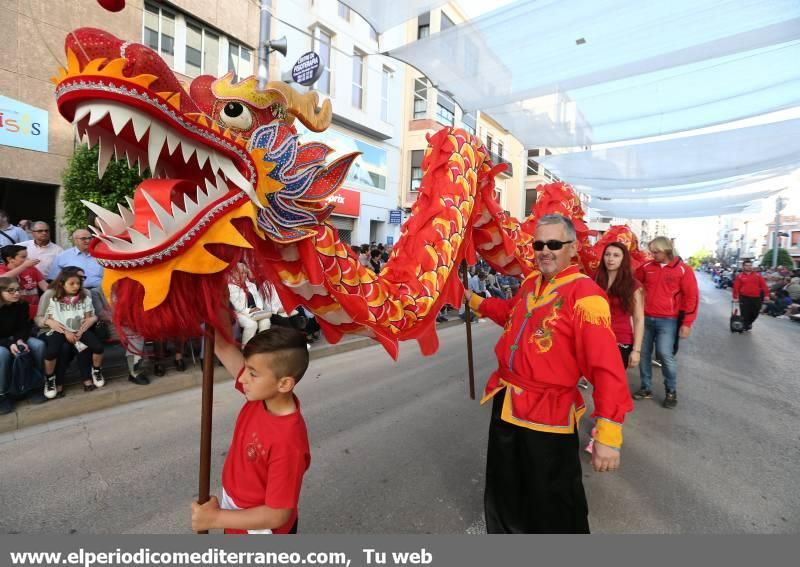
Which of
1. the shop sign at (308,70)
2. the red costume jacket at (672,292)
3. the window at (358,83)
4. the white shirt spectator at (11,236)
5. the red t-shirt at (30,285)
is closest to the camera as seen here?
the red t-shirt at (30,285)

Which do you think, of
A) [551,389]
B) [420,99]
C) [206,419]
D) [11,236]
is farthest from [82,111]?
[420,99]

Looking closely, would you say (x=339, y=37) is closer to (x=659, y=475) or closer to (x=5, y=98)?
(x=5, y=98)

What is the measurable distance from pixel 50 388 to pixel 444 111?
15.5 meters

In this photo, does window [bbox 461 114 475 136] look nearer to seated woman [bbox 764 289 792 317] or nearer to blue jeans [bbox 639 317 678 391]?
blue jeans [bbox 639 317 678 391]

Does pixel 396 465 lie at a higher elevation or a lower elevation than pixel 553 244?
lower

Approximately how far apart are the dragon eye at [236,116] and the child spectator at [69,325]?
3408 millimetres

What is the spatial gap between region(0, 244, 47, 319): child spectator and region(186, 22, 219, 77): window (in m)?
5.77

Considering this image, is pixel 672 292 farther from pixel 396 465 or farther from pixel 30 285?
pixel 30 285

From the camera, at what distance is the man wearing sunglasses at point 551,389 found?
159cm

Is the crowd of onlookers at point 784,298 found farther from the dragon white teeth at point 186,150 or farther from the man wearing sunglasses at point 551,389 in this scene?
the dragon white teeth at point 186,150

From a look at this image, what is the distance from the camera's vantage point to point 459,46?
3633 mm

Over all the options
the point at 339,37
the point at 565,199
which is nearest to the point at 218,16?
the point at 339,37

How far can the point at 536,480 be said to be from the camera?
5.70 ft

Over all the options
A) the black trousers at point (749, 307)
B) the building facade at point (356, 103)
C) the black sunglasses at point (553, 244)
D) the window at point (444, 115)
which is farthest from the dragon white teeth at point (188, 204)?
the window at point (444, 115)
